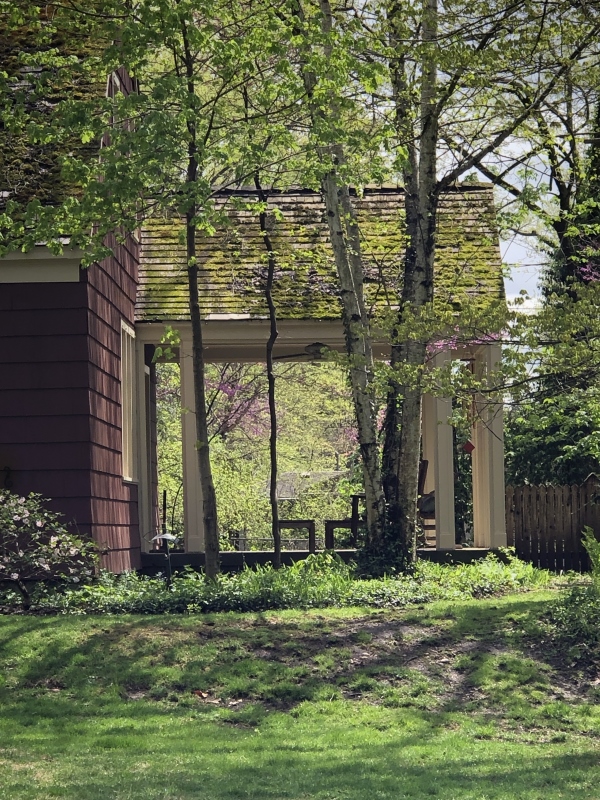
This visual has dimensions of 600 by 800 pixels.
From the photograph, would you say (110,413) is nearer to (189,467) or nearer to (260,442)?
(189,467)

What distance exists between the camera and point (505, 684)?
7777mm

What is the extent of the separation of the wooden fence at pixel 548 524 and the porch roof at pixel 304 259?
3.37 meters

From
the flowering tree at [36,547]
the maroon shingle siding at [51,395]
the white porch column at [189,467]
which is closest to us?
the flowering tree at [36,547]

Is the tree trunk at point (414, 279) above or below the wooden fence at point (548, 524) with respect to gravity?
above

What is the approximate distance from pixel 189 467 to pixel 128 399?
1.27 meters

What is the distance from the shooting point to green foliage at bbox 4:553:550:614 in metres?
10.0

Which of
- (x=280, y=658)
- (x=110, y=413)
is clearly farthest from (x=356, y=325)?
(x=280, y=658)

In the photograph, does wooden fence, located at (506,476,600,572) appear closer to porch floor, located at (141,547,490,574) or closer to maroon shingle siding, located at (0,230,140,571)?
porch floor, located at (141,547,490,574)

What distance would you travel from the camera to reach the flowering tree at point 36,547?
10.0 meters

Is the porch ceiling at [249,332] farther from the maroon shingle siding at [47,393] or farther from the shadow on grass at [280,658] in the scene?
the shadow on grass at [280,658]

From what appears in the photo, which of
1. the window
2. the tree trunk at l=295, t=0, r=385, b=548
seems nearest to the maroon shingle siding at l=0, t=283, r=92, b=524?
the window

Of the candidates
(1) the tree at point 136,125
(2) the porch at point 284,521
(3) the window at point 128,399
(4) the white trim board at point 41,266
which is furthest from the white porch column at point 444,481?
(4) the white trim board at point 41,266

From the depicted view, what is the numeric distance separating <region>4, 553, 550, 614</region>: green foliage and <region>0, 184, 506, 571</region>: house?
1.01m

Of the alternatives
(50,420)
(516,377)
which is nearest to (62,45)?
(50,420)
